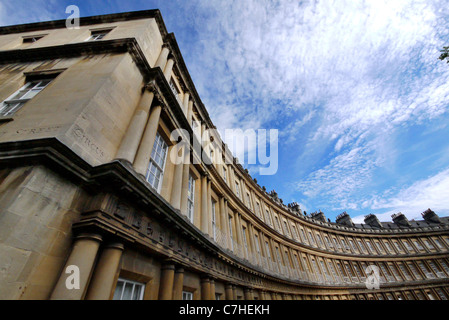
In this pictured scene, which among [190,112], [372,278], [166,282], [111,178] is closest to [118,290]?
[166,282]

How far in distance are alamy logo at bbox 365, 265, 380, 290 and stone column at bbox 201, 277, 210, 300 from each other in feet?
102

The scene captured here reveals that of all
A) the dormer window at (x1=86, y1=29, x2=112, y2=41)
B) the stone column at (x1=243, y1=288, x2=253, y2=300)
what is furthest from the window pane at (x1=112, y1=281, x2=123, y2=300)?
the dormer window at (x1=86, y1=29, x2=112, y2=41)

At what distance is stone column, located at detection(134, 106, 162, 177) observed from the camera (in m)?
5.31

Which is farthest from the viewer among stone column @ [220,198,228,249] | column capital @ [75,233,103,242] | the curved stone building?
stone column @ [220,198,228,249]

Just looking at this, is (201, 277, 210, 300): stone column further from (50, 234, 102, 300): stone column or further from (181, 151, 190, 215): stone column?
(50, 234, 102, 300): stone column

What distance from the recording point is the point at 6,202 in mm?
2857

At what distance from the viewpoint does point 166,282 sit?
4965mm

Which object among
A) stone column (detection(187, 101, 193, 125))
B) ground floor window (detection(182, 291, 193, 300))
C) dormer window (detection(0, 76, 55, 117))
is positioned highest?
stone column (detection(187, 101, 193, 125))

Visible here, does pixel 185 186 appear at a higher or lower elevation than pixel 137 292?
higher

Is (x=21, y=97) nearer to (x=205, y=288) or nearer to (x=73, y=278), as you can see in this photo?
(x=73, y=278)

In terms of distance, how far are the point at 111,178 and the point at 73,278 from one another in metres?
1.79

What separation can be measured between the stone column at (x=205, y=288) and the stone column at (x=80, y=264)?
4.79m

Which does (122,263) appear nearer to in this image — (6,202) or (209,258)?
(6,202)
